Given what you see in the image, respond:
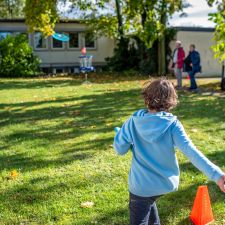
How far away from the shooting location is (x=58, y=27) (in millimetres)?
26672

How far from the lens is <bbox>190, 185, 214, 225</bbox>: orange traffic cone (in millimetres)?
2742

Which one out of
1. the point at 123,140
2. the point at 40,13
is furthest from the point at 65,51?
the point at 123,140

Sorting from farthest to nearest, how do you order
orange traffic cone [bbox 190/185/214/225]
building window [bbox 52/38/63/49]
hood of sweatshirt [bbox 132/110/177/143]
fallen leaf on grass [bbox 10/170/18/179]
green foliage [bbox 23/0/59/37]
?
building window [bbox 52/38/63/49] < green foliage [bbox 23/0/59/37] < fallen leaf on grass [bbox 10/170/18/179] < orange traffic cone [bbox 190/185/214/225] < hood of sweatshirt [bbox 132/110/177/143]

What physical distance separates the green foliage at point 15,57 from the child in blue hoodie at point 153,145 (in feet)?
64.7

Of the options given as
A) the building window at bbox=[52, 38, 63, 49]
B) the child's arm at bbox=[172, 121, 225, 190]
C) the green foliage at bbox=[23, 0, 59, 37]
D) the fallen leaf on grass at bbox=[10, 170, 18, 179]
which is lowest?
the fallen leaf on grass at bbox=[10, 170, 18, 179]

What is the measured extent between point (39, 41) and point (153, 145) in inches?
1032

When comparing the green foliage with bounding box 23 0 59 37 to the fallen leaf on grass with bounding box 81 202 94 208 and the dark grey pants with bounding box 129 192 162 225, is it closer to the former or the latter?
the fallen leaf on grass with bounding box 81 202 94 208

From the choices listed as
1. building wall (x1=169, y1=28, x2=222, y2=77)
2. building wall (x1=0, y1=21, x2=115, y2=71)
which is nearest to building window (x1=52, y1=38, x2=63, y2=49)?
building wall (x1=0, y1=21, x2=115, y2=71)

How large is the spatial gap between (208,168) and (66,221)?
5.31ft

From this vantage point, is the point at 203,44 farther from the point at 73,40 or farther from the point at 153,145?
the point at 153,145

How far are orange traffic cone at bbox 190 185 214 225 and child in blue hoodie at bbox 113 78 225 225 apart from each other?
76 centimetres

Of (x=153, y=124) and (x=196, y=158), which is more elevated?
(x=153, y=124)

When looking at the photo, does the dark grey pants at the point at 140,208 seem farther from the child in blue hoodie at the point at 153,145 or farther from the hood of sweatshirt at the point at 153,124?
the hood of sweatshirt at the point at 153,124

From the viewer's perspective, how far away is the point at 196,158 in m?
1.94
